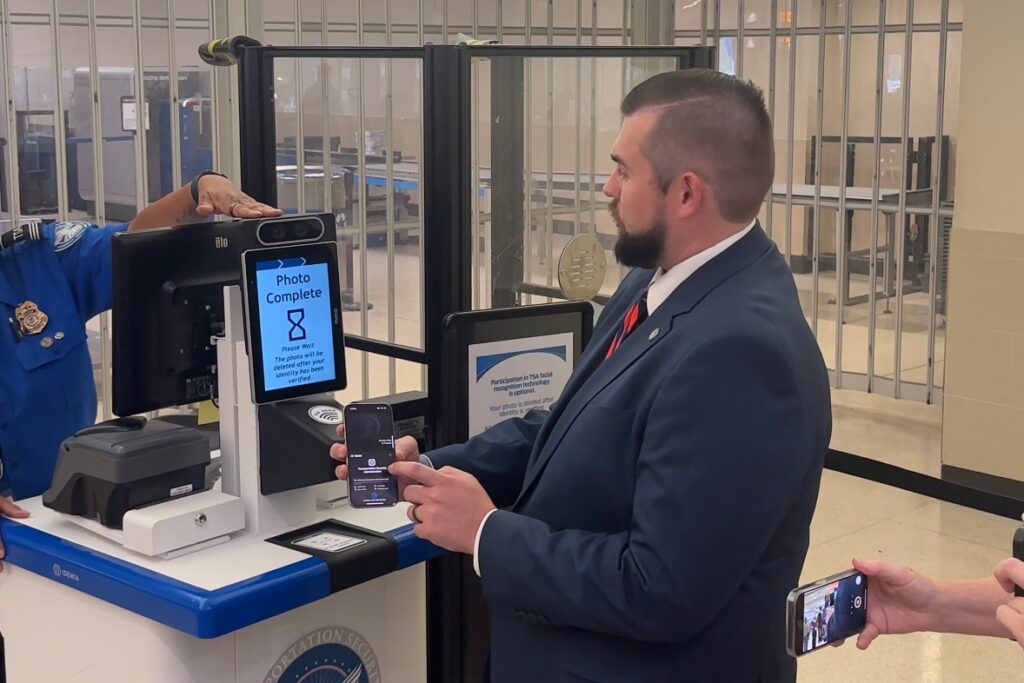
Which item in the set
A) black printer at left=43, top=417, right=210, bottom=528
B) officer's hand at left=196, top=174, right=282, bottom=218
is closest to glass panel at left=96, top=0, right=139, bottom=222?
officer's hand at left=196, top=174, right=282, bottom=218

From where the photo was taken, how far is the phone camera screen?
64.6 inches

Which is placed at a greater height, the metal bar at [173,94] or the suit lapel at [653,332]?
the metal bar at [173,94]

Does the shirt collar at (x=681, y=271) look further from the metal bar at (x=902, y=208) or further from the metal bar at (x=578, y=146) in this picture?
the metal bar at (x=902, y=208)

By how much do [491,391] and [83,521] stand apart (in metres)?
1.08

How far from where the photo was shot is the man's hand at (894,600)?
1.79 m

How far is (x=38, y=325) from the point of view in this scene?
9.63 feet

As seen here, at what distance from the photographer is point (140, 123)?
4.70 metres

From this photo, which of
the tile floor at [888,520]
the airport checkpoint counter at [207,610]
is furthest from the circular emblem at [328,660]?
the tile floor at [888,520]

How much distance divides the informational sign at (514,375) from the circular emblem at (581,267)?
0.37 m

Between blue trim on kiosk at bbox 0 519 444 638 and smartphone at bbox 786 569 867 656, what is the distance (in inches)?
38.4

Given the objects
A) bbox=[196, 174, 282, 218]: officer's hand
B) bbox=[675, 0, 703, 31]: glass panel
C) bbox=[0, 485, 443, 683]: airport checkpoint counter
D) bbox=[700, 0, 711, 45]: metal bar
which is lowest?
bbox=[0, 485, 443, 683]: airport checkpoint counter

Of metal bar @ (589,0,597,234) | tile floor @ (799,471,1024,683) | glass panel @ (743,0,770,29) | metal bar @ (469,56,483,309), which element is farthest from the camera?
glass panel @ (743,0,770,29)

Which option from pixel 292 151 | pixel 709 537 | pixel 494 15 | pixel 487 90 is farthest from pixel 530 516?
pixel 494 15

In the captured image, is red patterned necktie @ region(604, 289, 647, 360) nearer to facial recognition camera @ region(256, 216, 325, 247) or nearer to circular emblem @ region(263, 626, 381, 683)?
facial recognition camera @ region(256, 216, 325, 247)
